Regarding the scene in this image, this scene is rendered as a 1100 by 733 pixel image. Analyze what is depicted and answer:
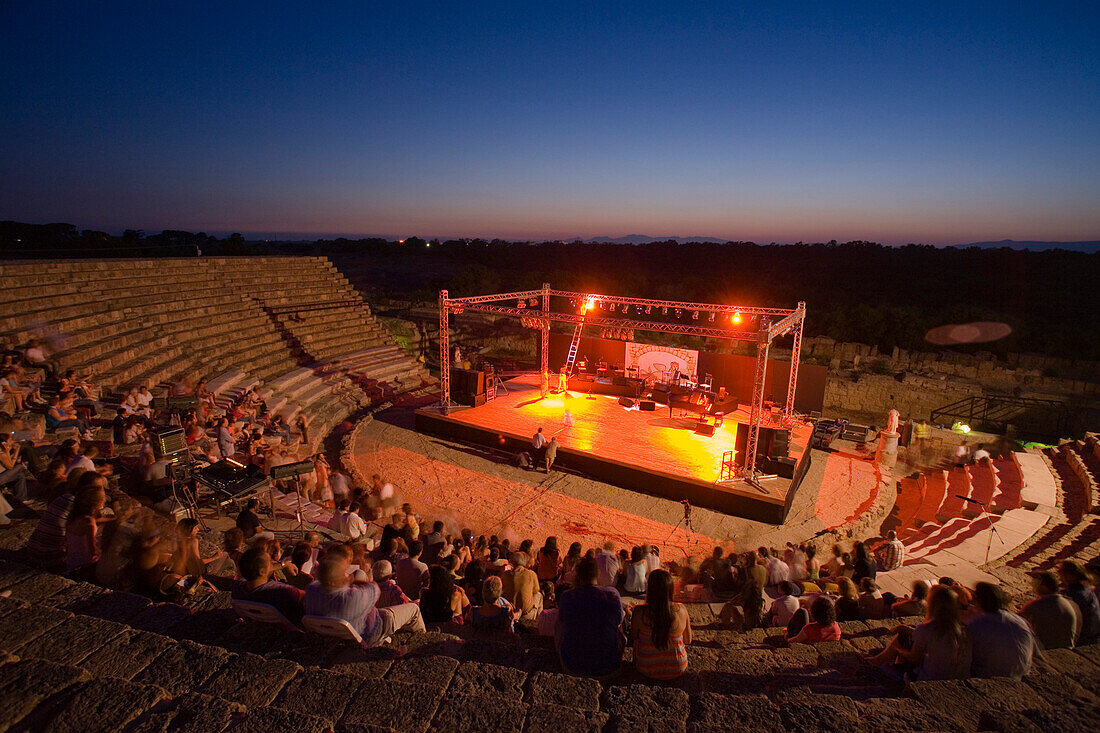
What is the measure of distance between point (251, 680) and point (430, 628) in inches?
72.3

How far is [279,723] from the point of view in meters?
2.55

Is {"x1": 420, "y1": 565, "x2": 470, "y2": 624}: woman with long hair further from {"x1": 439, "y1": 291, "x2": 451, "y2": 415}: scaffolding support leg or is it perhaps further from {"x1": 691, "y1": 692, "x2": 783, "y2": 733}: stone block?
{"x1": 439, "y1": 291, "x2": 451, "y2": 415}: scaffolding support leg

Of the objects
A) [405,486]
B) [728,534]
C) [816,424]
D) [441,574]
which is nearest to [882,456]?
[816,424]

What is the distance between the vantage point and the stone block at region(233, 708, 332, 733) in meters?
2.51

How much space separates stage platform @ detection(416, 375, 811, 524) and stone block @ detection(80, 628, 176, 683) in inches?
381

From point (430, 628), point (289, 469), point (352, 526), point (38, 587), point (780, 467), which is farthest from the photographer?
point (780, 467)

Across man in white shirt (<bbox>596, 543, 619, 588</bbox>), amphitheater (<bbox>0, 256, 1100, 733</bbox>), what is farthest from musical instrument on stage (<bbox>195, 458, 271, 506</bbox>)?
man in white shirt (<bbox>596, 543, 619, 588</bbox>)

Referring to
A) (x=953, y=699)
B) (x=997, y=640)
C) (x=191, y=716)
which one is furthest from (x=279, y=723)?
(x=997, y=640)

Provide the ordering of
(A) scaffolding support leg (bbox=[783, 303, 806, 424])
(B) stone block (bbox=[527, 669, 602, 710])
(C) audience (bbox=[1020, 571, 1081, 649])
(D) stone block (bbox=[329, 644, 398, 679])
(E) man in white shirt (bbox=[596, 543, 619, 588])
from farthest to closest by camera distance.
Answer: (A) scaffolding support leg (bbox=[783, 303, 806, 424])
(E) man in white shirt (bbox=[596, 543, 619, 588])
(C) audience (bbox=[1020, 571, 1081, 649])
(D) stone block (bbox=[329, 644, 398, 679])
(B) stone block (bbox=[527, 669, 602, 710])

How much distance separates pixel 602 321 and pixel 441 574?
32.4ft

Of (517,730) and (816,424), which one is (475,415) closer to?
(816,424)

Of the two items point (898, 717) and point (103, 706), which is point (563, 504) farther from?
point (103, 706)

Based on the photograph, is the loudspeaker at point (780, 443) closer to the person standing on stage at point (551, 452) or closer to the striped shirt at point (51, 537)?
the person standing on stage at point (551, 452)

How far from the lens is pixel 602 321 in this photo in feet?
45.5
